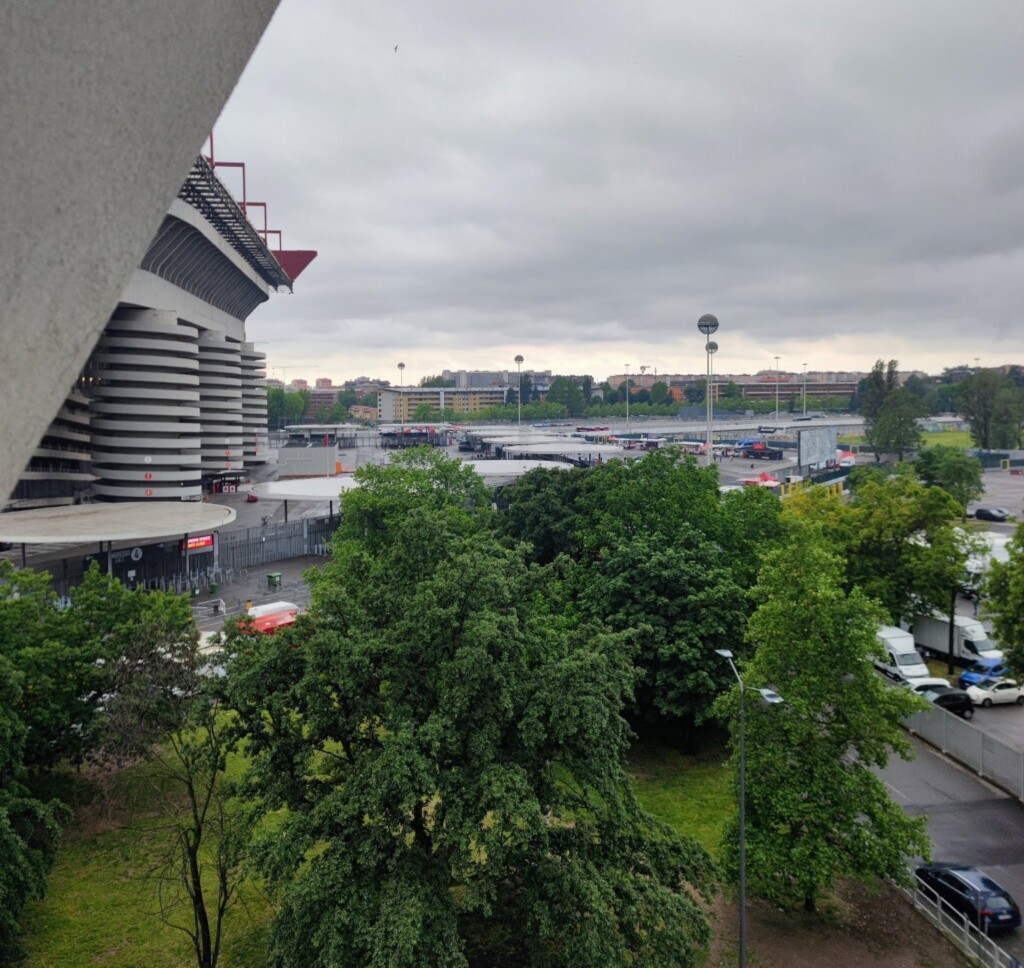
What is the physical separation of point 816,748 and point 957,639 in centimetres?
1865

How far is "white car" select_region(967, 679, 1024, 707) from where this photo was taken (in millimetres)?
25672

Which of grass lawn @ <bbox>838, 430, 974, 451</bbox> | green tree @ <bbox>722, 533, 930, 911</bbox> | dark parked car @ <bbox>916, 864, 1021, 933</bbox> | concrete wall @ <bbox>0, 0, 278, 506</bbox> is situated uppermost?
concrete wall @ <bbox>0, 0, 278, 506</bbox>

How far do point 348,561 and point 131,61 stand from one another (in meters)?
13.7

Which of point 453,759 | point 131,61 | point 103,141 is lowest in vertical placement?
point 453,759

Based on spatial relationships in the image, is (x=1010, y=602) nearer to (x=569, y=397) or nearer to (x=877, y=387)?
(x=877, y=387)

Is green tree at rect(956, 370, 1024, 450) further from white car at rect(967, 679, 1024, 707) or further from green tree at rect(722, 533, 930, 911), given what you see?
green tree at rect(722, 533, 930, 911)

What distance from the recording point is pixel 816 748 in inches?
583

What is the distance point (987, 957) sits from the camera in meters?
13.6

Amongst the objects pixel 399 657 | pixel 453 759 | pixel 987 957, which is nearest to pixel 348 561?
pixel 399 657

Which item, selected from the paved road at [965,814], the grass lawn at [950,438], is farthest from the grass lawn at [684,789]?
the grass lawn at [950,438]

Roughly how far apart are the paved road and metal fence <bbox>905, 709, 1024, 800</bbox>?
25 cm

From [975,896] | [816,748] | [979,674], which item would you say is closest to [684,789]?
[816,748]

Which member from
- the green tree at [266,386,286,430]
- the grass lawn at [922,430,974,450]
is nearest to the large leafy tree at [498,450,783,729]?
the grass lawn at [922,430,974,450]

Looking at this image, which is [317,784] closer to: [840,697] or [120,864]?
[120,864]
